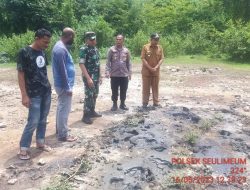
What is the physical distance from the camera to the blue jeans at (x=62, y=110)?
21.0ft

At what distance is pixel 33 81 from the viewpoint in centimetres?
570

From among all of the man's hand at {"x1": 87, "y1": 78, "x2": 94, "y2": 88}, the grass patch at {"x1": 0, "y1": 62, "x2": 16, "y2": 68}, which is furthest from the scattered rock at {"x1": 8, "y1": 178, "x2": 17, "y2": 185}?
the grass patch at {"x1": 0, "y1": 62, "x2": 16, "y2": 68}

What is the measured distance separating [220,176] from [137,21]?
15.0 metres

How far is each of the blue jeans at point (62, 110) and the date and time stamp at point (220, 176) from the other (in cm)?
174

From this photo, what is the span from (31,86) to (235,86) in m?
7.21

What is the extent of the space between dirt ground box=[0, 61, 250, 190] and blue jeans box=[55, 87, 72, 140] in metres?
0.19

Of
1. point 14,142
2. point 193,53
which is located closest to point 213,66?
point 193,53

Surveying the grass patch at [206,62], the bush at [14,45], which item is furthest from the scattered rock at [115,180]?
the bush at [14,45]

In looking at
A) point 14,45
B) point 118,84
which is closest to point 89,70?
point 118,84

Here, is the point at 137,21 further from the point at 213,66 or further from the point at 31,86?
the point at 31,86

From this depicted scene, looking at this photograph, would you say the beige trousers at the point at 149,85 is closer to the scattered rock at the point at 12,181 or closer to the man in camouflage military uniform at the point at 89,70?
the man in camouflage military uniform at the point at 89,70

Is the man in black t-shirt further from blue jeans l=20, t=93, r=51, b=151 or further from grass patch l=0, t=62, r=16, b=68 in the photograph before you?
grass patch l=0, t=62, r=16, b=68

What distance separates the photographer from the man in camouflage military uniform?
7.39m

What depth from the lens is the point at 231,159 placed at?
20.4 ft
